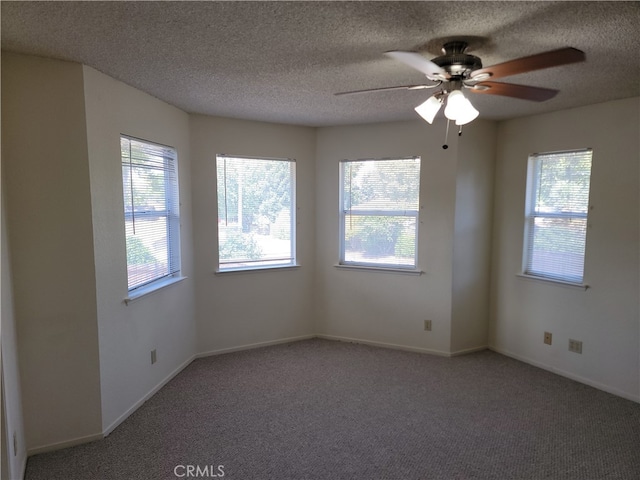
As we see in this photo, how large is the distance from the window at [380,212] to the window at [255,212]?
1.94ft

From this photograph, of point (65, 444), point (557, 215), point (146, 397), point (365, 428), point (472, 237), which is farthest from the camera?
point (472, 237)

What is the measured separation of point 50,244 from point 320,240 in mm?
2546

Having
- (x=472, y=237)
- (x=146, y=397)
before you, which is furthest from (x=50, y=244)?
(x=472, y=237)

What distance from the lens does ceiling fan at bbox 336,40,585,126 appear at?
1.61 m

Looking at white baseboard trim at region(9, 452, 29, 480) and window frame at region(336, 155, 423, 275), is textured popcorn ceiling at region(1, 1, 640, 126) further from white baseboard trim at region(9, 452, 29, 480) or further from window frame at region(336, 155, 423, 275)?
white baseboard trim at region(9, 452, 29, 480)

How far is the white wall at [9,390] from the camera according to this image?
1933 millimetres

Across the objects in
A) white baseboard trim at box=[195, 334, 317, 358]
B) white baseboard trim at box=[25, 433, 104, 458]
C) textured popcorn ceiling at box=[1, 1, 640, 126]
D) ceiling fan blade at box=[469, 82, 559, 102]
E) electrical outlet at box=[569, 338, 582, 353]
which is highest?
textured popcorn ceiling at box=[1, 1, 640, 126]

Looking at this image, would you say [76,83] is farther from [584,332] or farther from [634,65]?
[584,332]

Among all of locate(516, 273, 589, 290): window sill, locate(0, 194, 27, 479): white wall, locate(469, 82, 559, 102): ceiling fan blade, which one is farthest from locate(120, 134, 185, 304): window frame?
locate(516, 273, 589, 290): window sill

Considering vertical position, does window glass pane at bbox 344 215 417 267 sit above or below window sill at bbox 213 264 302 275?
above

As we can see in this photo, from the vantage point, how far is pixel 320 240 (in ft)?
14.1

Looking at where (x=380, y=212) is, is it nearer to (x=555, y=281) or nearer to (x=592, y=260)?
(x=555, y=281)

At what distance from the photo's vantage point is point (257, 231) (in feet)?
13.3

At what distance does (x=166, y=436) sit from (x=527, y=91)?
2.98m
